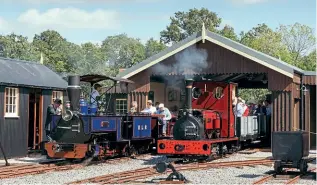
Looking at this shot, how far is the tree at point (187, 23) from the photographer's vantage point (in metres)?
74.5

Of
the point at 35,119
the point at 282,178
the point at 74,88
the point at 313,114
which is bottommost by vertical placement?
the point at 282,178

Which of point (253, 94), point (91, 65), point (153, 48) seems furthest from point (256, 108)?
point (153, 48)

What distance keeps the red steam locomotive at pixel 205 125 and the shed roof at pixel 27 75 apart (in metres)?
5.07

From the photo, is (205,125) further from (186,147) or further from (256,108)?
(256,108)

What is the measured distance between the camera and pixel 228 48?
21641mm

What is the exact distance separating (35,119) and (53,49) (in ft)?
161

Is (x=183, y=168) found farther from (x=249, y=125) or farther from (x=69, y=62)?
(x=69, y=62)

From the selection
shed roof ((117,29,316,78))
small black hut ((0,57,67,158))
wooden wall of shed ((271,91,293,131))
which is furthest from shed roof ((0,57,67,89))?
wooden wall of shed ((271,91,293,131))

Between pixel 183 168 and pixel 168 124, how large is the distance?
4.88 metres

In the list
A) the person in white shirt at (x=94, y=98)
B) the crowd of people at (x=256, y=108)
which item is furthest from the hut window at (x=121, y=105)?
the person in white shirt at (x=94, y=98)

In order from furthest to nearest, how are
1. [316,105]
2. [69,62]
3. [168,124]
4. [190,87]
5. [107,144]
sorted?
[69,62]
[316,105]
[168,124]
[107,144]
[190,87]

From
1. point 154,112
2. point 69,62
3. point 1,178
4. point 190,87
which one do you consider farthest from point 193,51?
point 69,62

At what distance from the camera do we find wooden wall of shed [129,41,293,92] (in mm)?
20953

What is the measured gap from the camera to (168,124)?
19.3 meters
